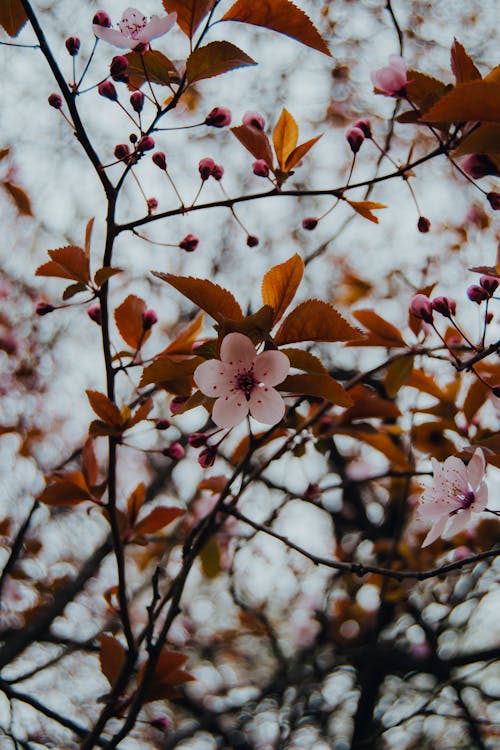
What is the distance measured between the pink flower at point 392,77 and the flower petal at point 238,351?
501 millimetres

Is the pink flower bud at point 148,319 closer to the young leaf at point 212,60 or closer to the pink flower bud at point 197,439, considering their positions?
the pink flower bud at point 197,439

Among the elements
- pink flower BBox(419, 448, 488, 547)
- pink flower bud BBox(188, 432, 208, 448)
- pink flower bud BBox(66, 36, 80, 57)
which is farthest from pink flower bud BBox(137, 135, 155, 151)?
pink flower BBox(419, 448, 488, 547)

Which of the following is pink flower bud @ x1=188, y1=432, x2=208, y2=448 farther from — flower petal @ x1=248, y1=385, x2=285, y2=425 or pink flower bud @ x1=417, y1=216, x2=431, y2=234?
pink flower bud @ x1=417, y1=216, x2=431, y2=234

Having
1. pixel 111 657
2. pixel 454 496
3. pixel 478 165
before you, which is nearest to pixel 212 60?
pixel 478 165

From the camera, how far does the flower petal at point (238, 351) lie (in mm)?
912

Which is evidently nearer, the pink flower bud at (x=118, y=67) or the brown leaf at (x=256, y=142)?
the pink flower bud at (x=118, y=67)

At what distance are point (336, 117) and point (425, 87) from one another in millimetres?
2809

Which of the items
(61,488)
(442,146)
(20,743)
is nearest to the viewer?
(442,146)

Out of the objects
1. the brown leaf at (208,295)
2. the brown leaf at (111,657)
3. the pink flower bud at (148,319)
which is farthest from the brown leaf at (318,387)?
the brown leaf at (111,657)

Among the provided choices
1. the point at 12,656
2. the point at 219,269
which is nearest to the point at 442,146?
the point at 12,656

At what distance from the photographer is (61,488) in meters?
1.31

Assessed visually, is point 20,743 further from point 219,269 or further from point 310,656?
point 219,269

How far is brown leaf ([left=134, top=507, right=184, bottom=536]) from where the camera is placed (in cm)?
139

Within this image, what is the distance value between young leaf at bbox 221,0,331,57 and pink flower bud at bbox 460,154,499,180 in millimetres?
273
